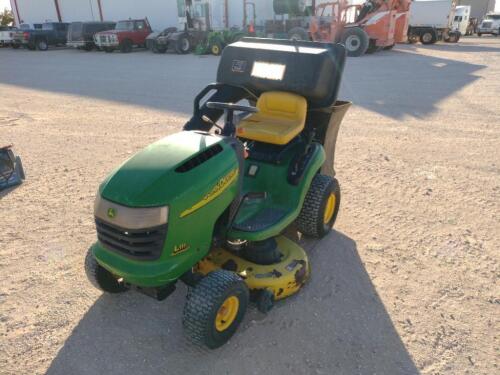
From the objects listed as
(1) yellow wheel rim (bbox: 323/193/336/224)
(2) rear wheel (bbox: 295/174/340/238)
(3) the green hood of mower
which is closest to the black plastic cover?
(2) rear wheel (bbox: 295/174/340/238)

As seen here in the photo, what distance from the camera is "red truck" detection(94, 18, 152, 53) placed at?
20.2 meters

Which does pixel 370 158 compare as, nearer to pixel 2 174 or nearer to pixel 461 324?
pixel 461 324

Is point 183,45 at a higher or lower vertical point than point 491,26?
lower

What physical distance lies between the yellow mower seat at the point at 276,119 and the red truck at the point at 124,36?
19152 mm

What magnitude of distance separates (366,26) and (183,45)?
8.55 m

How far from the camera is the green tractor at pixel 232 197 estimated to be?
88.3 inches

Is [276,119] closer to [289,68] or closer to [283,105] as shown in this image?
[283,105]

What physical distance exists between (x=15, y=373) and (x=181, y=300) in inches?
42.0

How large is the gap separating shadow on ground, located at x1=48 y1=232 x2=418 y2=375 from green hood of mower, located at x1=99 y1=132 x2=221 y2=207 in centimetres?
99

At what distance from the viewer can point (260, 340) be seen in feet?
8.51

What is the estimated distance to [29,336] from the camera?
8.71 ft

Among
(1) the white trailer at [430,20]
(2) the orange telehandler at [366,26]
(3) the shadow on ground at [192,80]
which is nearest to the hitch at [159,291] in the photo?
(3) the shadow on ground at [192,80]

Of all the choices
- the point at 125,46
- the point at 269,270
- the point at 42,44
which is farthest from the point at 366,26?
the point at 42,44

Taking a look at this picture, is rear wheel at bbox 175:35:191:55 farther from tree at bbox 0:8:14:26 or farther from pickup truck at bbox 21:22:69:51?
tree at bbox 0:8:14:26
